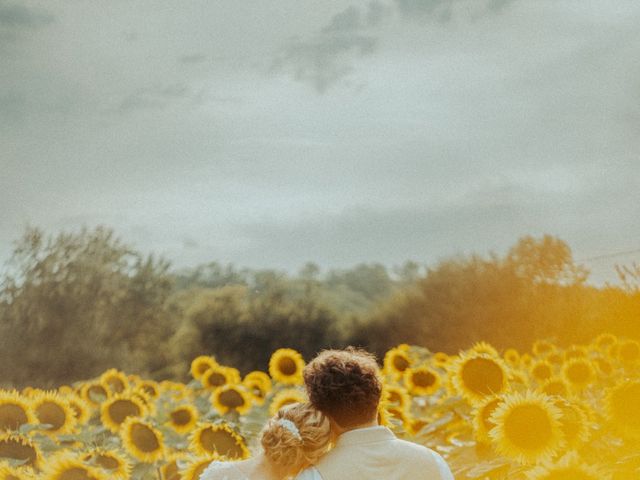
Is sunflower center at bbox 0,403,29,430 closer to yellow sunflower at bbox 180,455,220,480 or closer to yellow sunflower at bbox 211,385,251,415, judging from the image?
yellow sunflower at bbox 211,385,251,415

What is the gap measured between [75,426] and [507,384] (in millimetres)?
3163

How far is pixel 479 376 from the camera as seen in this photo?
198 inches

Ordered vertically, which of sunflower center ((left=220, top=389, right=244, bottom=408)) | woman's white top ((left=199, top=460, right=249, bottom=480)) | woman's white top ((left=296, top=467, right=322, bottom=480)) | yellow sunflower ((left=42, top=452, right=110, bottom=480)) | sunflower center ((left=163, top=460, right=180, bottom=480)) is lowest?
sunflower center ((left=163, top=460, right=180, bottom=480))

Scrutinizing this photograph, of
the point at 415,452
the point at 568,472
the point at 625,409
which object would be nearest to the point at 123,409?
the point at 415,452

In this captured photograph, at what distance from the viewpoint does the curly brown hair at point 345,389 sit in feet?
12.0

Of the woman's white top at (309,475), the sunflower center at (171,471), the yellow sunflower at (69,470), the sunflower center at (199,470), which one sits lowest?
the sunflower center at (171,471)

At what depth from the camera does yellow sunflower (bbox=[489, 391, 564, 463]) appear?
3.83 m

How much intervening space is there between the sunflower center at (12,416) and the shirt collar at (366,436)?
9.30 feet

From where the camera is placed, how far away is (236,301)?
1599 centimetres

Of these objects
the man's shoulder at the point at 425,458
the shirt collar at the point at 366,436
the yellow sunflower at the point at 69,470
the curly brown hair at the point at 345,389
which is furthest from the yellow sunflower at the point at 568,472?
the yellow sunflower at the point at 69,470

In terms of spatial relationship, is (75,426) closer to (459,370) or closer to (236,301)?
(459,370)

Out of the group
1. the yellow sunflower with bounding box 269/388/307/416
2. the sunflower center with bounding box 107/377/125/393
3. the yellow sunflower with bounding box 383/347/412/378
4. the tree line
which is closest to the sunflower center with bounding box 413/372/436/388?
the yellow sunflower with bounding box 383/347/412/378

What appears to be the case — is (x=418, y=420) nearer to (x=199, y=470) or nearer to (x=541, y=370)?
(x=541, y=370)

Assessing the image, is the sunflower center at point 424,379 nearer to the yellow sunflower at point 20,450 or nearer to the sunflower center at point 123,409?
the sunflower center at point 123,409
